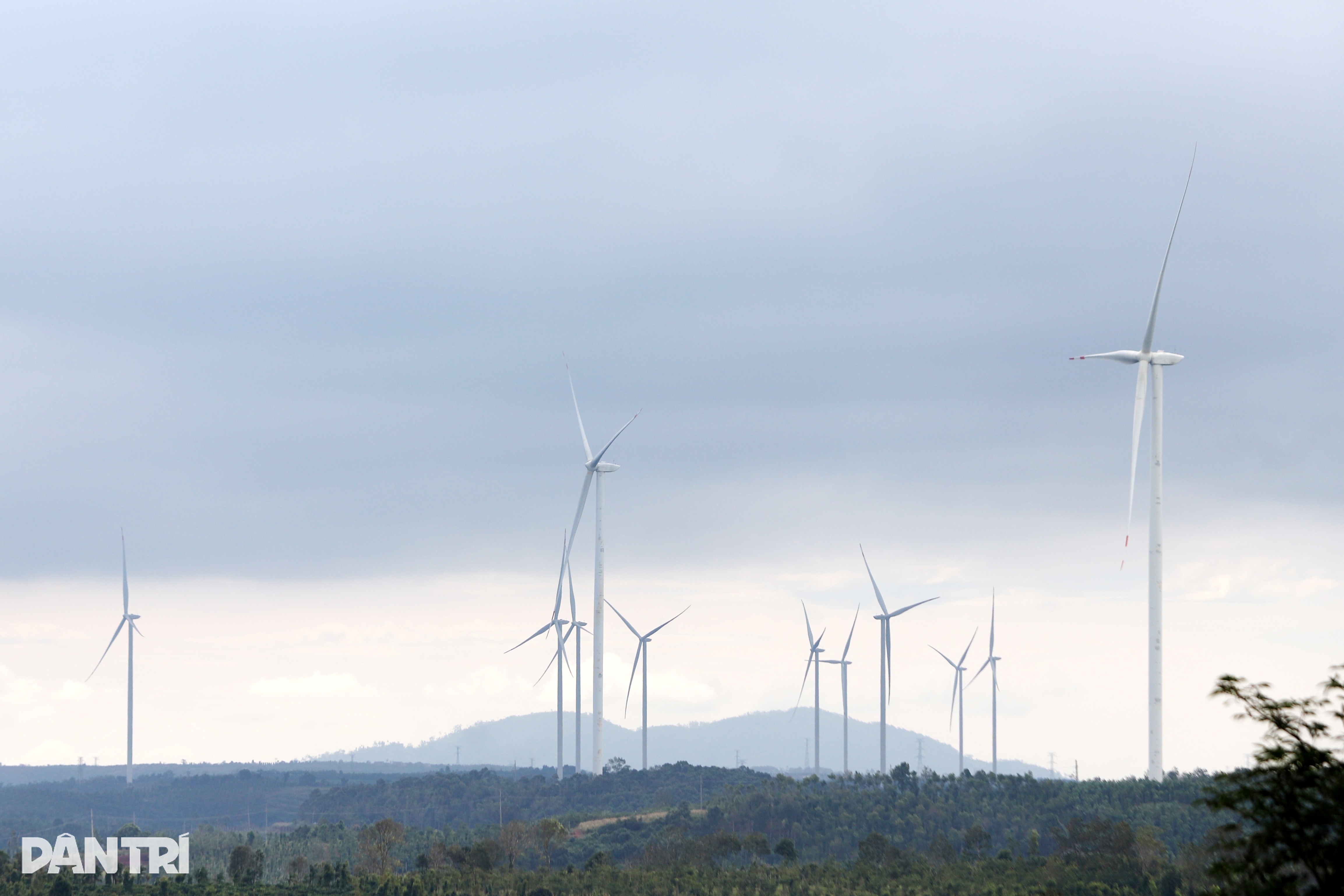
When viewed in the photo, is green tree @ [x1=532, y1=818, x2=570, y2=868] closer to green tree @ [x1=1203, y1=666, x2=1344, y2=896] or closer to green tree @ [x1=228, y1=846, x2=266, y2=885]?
green tree @ [x1=228, y1=846, x2=266, y2=885]

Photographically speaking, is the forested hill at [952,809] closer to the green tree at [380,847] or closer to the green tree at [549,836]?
the green tree at [549,836]

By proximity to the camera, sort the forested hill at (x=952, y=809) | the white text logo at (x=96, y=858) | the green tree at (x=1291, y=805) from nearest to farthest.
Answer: the green tree at (x=1291, y=805) < the white text logo at (x=96, y=858) < the forested hill at (x=952, y=809)

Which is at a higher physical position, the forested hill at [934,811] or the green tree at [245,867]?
the forested hill at [934,811]

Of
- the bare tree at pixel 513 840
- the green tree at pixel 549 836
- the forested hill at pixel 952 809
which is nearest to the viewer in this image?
the forested hill at pixel 952 809

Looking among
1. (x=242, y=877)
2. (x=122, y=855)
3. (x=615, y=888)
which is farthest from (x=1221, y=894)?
(x=122, y=855)

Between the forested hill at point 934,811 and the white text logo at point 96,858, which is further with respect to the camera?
the forested hill at point 934,811

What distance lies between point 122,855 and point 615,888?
75.8 metres

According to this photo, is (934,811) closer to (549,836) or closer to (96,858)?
(549,836)

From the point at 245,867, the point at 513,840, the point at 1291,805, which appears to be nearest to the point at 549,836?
the point at 513,840

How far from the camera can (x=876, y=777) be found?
544ft

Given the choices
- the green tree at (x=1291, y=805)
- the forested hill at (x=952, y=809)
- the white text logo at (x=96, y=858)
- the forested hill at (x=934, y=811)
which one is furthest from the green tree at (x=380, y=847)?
the green tree at (x=1291, y=805)

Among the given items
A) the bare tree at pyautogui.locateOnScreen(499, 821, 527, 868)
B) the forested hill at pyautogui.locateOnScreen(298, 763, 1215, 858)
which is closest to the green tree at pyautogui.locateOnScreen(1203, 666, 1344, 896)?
the forested hill at pyautogui.locateOnScreen(298, 763, 1215, 858)

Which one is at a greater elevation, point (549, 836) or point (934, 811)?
point (934, 811)

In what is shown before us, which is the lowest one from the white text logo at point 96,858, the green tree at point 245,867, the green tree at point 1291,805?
the green tree at point 245,867
